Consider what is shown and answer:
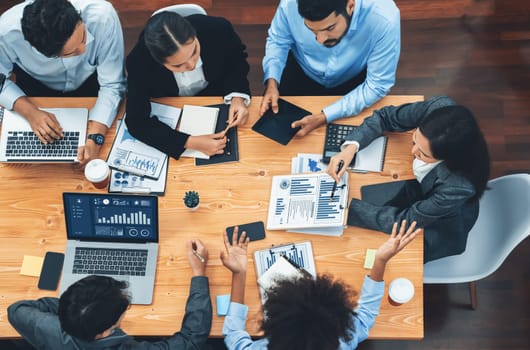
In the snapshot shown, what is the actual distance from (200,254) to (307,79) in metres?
1.16

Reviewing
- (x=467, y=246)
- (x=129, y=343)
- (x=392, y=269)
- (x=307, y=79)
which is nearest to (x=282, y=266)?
(x=392, y=269)

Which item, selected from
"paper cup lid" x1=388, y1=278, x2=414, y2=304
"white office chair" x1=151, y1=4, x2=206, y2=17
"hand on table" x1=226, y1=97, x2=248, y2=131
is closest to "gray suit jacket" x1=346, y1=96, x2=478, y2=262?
"paper cup lid" x1=388, y1=278, x2=414, y2=304

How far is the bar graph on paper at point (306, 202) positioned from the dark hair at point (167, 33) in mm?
648

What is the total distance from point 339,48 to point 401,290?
43.3 inches

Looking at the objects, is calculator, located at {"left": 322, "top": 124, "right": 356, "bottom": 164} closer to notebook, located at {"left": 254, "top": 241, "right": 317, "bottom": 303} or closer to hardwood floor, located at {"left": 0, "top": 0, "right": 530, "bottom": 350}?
notebook, located at {"left": 254, "top": 241, "right": 317, "bottom": 303}

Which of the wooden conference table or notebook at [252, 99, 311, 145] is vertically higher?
notebook at [252, 99, 311, 145]

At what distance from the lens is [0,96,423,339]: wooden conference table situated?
203cm

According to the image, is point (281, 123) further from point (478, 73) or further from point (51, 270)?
point (478, 73)

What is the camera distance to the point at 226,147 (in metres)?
2.29

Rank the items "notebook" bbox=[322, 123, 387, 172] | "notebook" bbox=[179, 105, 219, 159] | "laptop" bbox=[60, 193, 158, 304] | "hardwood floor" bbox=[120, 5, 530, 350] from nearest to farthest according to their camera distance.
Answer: "laptop" bbox=[60, 193, 158, 304]
"notebook" bbox=[322, 123, 387, 172]
"notebook" bbox=[179, 105, 219, 159]
"hardwood floor" bbox=[120, 5, 530, 350]

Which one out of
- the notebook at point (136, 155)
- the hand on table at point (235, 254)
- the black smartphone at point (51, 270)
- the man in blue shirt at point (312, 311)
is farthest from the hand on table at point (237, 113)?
the black smartphone at point (51, 270)

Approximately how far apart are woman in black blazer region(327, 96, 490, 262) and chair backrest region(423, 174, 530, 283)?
11 cm

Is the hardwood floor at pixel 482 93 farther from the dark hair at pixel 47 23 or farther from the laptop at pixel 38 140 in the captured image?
the dark hair at pixel 47 23

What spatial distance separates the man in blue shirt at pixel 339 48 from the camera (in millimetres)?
2141
